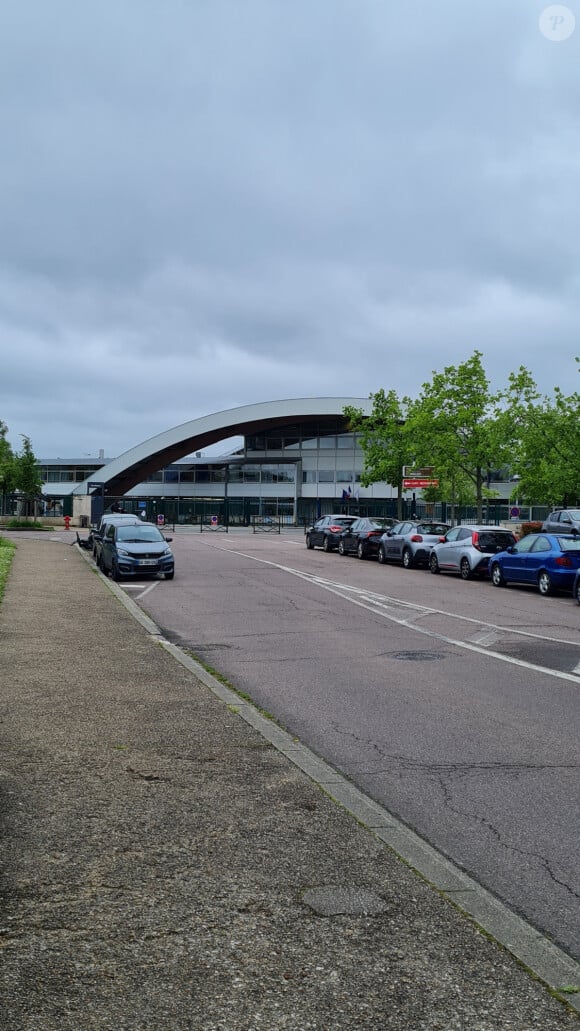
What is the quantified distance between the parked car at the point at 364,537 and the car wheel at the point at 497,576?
1042 cm

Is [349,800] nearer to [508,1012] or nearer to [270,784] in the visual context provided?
[270,784]

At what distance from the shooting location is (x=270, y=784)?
552 cm

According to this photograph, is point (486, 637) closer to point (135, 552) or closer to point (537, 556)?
point (537, 556)

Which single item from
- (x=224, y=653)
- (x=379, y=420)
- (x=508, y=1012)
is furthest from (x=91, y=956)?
(x=379, y=420)

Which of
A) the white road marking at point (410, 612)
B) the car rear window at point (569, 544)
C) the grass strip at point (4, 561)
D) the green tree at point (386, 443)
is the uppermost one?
the green tree at point (386, 443)

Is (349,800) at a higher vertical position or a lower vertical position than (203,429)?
lower

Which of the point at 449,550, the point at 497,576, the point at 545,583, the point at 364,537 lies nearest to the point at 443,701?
the point at 545,583

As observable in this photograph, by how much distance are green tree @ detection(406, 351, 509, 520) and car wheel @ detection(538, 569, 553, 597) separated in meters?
18.0

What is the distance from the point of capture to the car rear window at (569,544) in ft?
67.6

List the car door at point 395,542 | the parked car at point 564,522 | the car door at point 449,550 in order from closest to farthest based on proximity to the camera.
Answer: the parked car at point 564,522, the car door at point 449,550, the car door at point 395,542

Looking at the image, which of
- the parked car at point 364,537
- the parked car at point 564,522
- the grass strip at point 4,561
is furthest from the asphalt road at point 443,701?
the parked car at point 364,537

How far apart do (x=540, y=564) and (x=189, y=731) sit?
1566 centimetres

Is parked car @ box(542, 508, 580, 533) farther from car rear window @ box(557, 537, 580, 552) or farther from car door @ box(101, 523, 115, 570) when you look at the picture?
car door @ box(101, 523, 115, 570)

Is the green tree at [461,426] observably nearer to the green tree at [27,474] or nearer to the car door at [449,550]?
the car door at [449,550]
